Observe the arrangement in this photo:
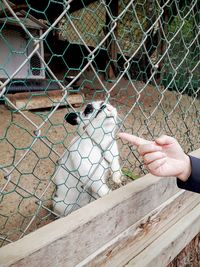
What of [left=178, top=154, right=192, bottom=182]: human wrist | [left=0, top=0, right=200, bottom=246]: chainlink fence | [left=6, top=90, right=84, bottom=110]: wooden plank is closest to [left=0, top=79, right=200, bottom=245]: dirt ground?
[left=0, top=0, right=200, bottom=246]: chainlink fence

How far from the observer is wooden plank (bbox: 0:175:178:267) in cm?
65

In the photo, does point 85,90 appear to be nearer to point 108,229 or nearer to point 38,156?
point 38,156

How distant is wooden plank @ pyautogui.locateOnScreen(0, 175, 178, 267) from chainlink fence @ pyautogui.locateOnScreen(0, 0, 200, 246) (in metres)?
0.20

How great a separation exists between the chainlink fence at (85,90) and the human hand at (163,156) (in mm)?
206

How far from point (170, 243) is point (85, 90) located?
10.9ft

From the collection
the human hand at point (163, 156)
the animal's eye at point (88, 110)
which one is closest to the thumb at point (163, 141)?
the human hand at point (163, 156)

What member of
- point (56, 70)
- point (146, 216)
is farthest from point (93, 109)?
point (56, 70)

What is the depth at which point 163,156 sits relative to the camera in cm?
83

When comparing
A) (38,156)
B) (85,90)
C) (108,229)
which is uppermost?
(108,229)

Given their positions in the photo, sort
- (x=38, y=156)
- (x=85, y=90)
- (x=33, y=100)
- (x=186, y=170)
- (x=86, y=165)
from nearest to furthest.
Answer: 1. (x=186, y=170)
2. (x=86, y=165)
3. (x=38, y=156)
4. (x=33, y=100)
5. (x=85, y=90)

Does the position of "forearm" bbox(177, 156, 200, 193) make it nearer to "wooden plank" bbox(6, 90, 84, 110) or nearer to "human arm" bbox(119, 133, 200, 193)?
"human arm" bbox(119, 133, 200, 193)

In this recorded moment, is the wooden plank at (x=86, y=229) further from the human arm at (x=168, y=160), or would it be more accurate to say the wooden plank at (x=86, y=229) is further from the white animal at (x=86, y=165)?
the white animal at (x=86, y=165)

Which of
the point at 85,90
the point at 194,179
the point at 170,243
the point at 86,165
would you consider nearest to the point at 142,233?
the point at 170,243

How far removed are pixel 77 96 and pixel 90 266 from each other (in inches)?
107
